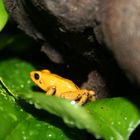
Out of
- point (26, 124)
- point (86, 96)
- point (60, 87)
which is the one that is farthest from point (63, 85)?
point (26, 124)

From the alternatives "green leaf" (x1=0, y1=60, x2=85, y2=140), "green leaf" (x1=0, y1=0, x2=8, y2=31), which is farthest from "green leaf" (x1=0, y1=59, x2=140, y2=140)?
"green leaf" (x1=0, y1=0, x2=8, y2=31)

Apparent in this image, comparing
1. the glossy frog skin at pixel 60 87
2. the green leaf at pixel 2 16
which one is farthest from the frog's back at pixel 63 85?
the green leaf at pixel 2 16

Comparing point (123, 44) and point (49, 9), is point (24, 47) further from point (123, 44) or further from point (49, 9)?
point (123, 44)

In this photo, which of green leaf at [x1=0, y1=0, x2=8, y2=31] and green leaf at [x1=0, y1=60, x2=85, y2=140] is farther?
green leaf at [x1=0, y1=0, x2=8, y2=31]

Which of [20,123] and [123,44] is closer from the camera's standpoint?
[123,44]

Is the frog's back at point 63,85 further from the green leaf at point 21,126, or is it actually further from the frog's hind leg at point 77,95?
the green leaf at point 21,126

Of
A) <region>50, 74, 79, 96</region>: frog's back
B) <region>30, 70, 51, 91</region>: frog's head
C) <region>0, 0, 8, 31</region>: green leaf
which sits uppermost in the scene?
<region>0, 0, 8, 31</region>: green leaf

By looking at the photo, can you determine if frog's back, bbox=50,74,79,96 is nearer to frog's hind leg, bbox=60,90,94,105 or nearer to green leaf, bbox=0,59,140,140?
frog's hind leg, bbox=60,90,94,105

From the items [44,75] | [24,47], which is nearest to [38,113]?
[44,75]
